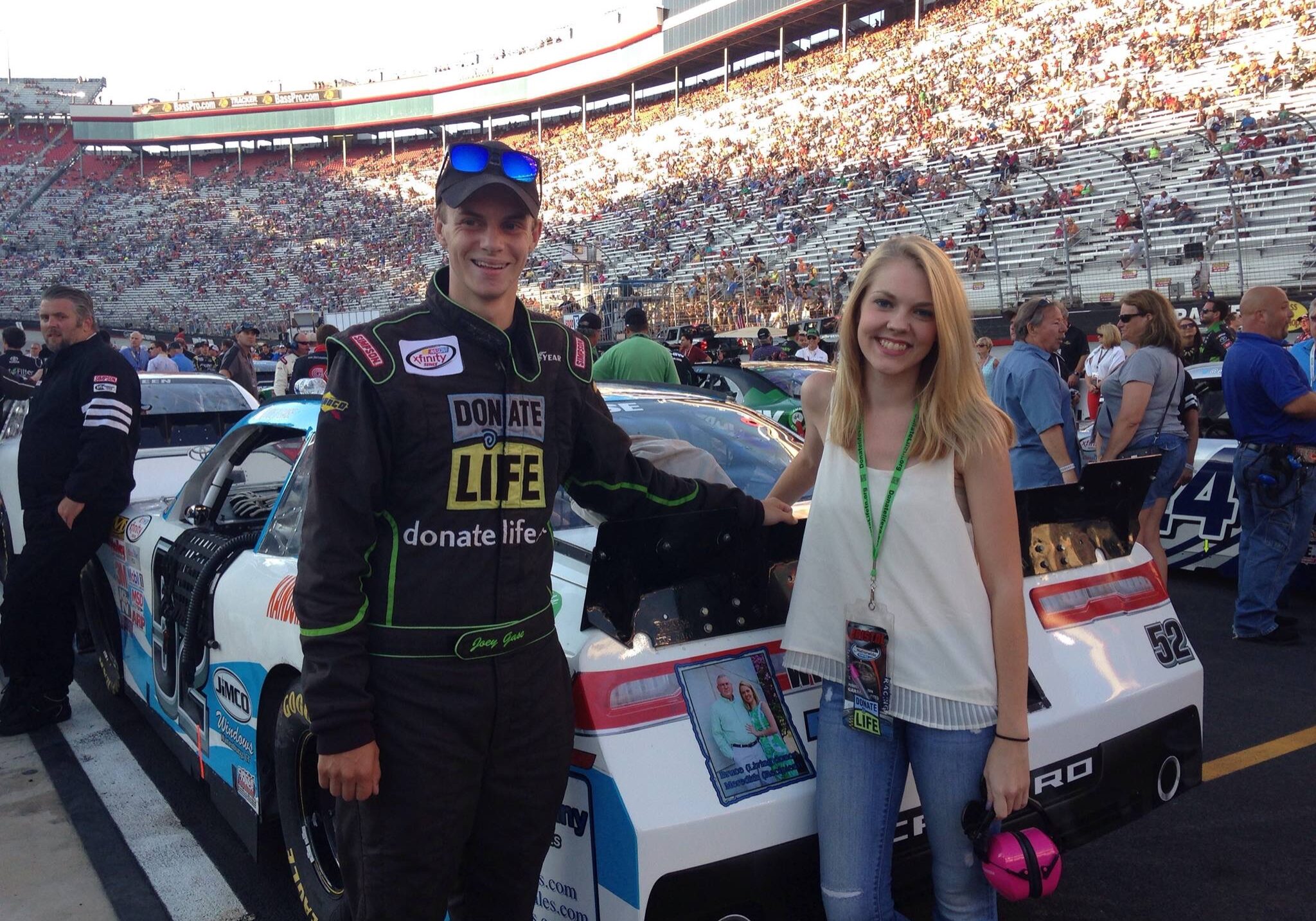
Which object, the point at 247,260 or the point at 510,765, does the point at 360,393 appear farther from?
the point at 247,260

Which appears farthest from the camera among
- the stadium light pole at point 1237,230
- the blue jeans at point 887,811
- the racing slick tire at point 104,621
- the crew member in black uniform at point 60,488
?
the stadium light pole at point 1237,230

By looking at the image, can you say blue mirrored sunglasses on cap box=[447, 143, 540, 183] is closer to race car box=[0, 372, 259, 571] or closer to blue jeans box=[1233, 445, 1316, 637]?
race car box=[0, 372, 259, 571]

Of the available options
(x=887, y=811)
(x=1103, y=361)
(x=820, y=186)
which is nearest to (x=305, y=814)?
(x=887, y=811)

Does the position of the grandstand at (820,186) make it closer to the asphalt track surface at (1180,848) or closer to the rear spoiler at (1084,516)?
the asphalt track surface at (1180,848)

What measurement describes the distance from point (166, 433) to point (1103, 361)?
851cm

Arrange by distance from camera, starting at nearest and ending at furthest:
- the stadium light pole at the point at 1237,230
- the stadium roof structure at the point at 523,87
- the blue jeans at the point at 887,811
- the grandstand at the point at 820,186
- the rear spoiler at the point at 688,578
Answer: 1. the blue jeans at the point at 887,811
2. the rear spoiler at the point at 688,578
3. the stadium light pole at the point at 1237,230
4. the grandstand at the point at 820,186
5. the stadium roof structure at the point at 523,87

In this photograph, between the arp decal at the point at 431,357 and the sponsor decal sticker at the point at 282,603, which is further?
the sponsor decal sticker at the point at 282,603

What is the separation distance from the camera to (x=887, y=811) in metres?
1.98

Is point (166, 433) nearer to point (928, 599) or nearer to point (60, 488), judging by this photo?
point (60, 488)

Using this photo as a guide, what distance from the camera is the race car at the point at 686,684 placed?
1.93 metres

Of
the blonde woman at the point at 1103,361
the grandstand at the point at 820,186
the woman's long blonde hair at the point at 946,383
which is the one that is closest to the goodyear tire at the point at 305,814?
the woman's long blonde hair at the point at 946,383

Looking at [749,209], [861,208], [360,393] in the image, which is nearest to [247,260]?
[749,209]

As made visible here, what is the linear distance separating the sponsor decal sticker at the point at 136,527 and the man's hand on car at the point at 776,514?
9.60ft

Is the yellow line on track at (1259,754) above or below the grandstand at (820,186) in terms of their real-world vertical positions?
below
